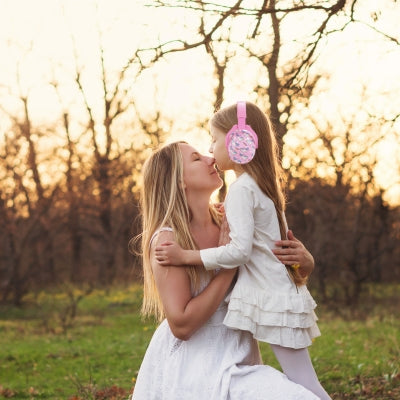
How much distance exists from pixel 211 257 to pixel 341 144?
38.0 ft

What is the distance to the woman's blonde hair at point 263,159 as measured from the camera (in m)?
3.33

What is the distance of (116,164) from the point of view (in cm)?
2475

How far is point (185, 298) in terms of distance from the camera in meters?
3.29

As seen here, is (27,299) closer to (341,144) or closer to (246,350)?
(341,144)

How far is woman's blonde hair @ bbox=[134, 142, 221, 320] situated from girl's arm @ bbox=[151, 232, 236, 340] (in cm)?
9

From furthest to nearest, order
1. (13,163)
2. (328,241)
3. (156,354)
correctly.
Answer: (13,163) < (328,241) < (156,354)

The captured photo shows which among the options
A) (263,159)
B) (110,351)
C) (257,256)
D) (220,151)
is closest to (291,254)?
(257,256)

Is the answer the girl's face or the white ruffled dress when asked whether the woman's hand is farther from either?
the girl's face

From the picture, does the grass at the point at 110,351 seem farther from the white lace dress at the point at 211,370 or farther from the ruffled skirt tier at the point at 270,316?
the ruffled skirt tier at the point at 270,316

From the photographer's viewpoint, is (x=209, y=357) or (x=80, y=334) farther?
(x=80, y=334)

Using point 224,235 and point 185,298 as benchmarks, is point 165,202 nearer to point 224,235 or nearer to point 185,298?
point 224,235

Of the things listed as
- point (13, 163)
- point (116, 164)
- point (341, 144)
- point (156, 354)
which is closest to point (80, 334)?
point (341, 144)

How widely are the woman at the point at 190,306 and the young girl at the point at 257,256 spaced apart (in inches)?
3.3

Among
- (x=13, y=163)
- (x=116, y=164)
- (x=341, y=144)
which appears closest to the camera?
(x=341, y=144)
